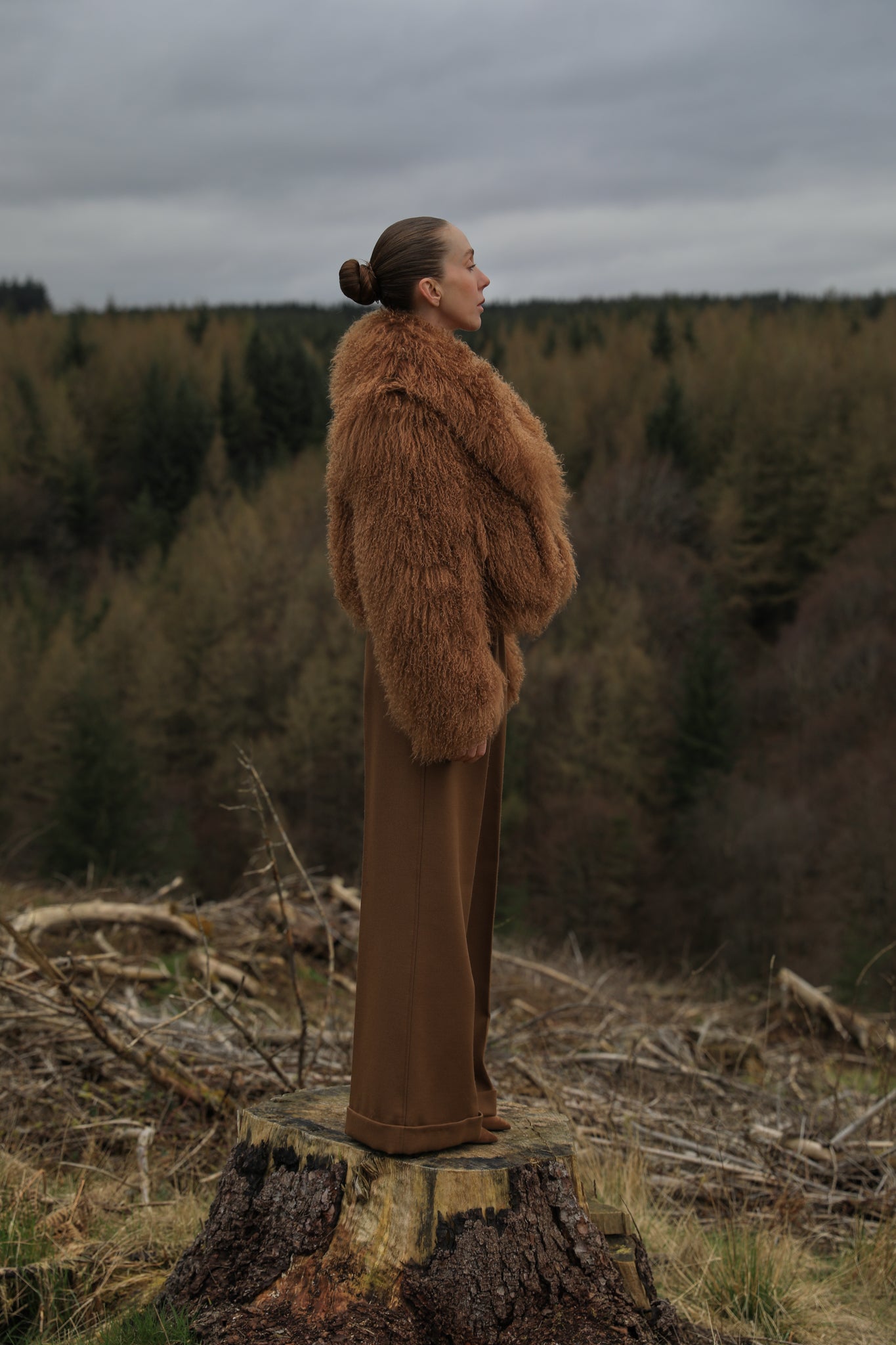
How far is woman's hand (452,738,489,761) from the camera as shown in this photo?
10.8 feet

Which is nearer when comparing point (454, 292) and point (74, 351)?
point (454, 292)

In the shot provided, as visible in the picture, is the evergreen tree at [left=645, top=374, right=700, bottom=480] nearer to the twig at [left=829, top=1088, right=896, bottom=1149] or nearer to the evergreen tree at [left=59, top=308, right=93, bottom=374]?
the evergreen tree at [left=59, top=308, right=93, bottom=374]

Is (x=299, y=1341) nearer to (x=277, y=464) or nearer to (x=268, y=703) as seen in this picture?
(x=268, y=703)

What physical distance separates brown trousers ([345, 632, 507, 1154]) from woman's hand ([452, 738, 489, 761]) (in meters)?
0.06

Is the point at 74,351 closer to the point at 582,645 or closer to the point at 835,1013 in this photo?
the point at 582,645

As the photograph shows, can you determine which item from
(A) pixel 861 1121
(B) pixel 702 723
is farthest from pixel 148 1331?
(B) pixel 702 723

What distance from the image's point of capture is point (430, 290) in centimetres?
336

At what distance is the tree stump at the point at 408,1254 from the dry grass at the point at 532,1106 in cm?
22

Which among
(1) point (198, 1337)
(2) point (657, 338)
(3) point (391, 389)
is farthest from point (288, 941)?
(2) point (657, 338)

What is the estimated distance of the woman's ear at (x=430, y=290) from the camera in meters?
3.36

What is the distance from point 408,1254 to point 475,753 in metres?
1.22

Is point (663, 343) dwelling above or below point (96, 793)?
above

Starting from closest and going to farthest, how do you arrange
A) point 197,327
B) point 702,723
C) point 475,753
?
point 475,753 → point 702,723 → point 197,327

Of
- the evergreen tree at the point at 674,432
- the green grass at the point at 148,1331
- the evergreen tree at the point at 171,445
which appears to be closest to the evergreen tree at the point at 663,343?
the evergreen tree at the point at 674,432
